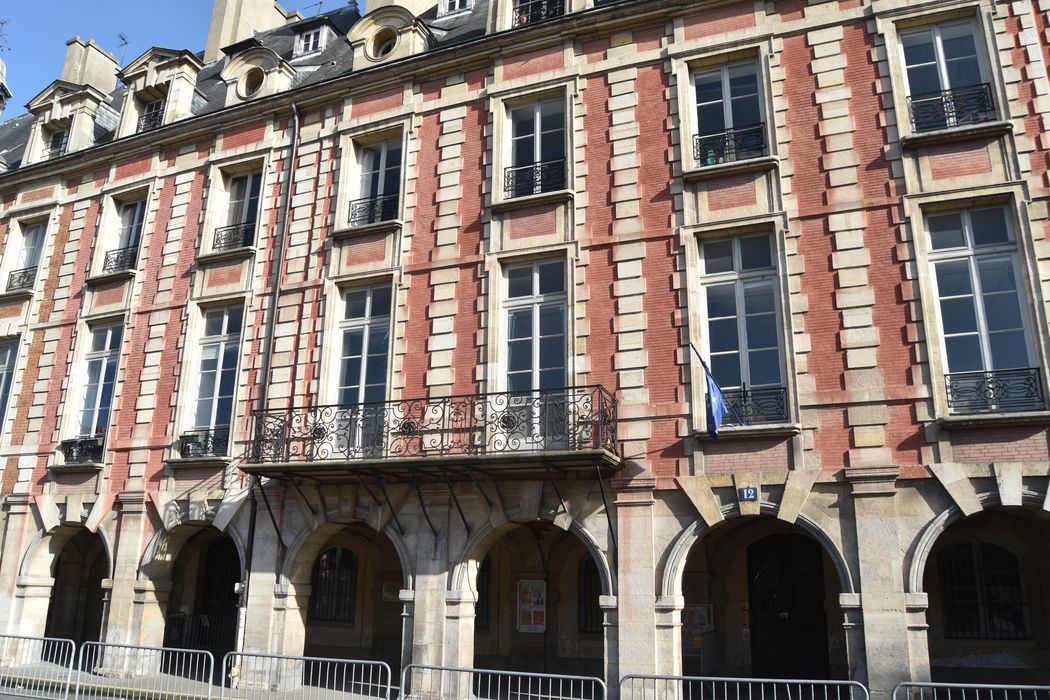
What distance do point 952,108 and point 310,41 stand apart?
517 inches

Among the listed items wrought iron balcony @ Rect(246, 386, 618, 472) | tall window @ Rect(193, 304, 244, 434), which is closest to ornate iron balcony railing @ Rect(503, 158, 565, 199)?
wrought iron balcony @ Rect(246, 386, 618, 472)

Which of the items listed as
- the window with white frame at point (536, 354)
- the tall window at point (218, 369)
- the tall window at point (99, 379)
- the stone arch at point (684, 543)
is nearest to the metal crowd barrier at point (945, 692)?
the stone arch at point (684, 543)

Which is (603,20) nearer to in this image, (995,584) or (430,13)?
(430,13)

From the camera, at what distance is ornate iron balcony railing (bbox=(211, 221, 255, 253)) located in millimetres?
15703

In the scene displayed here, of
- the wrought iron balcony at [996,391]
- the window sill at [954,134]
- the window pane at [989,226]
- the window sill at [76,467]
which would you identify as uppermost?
the window sill at [954,134]

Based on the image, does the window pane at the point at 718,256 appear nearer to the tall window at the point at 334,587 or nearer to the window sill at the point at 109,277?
the tall window at the point at 334,587

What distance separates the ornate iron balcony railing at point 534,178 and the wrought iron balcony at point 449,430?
3.35m

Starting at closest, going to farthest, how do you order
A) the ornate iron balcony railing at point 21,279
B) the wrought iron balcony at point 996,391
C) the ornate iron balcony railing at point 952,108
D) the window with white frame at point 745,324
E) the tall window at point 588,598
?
the wrought iron balcony at point 996,391 < the window with white frame at point 745,324 < the ornate iron balcony railing at point 952,108 < the tall window at point 588,598 < the ornate iron balcony railing at point 21,279

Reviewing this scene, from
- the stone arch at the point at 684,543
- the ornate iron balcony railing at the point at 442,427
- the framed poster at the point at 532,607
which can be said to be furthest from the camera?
the framed poster at the point at 532,607

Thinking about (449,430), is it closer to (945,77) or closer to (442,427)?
(442,427)

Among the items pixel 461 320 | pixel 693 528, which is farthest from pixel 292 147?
pixel 693 528

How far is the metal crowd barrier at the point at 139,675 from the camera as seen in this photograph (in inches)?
446

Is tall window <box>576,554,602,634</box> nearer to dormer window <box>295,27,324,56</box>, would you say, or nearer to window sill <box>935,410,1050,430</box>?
window sill <box>935,410,1050,430</box>

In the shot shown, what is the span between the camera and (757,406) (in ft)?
36.4
